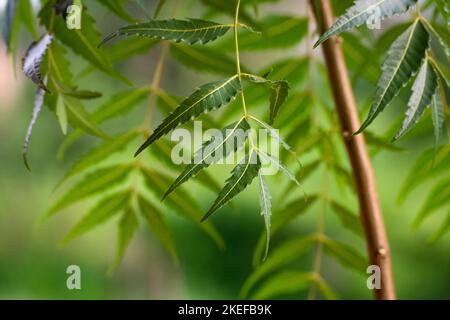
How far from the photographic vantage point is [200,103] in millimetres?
222

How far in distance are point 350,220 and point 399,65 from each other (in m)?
0.23

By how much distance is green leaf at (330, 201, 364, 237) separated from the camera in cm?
44

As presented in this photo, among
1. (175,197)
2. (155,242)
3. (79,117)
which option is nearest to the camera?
(79,117)

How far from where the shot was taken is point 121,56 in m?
0.44

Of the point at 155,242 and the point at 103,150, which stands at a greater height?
the point at 155,242

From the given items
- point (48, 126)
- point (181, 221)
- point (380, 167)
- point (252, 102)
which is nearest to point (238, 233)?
point (181, 221)

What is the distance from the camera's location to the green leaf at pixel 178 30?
218mm

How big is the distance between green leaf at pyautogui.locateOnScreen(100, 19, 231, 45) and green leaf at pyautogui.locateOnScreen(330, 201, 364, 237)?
0.23 meters

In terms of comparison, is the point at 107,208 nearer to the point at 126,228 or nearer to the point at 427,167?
the point at 126,228

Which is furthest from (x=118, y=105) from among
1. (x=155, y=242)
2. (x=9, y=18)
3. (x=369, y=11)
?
(x=155, y=242)

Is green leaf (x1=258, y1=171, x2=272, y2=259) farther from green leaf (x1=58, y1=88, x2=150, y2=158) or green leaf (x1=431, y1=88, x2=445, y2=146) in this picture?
green leaf (x1=58, y1=88, x2=150, y2=158)

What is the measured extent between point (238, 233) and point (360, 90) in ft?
1.93
